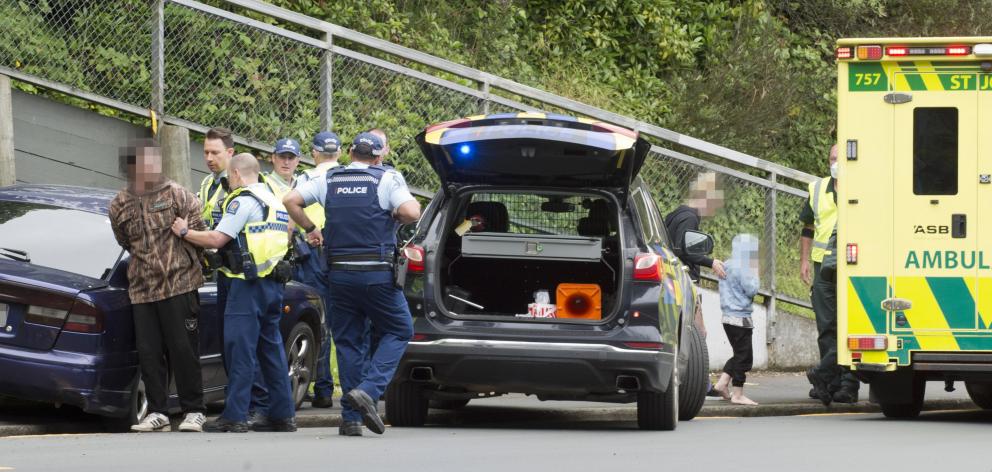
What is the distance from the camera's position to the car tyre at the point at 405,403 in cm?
1067

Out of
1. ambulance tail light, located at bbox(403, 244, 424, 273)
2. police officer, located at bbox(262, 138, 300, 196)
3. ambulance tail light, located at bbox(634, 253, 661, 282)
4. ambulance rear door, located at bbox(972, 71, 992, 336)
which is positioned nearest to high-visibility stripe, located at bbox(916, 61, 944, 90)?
ambulance rear door, located at bbox(972, 71, 992, 336)

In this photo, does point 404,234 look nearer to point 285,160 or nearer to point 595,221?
point 285,160

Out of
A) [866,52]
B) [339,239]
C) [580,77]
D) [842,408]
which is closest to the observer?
[339,239]

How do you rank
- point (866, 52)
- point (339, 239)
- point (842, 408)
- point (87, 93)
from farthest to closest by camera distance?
1. point (87, 93)
2. point (842, 408)
3. point (866, 52)
4. point (339, 239)

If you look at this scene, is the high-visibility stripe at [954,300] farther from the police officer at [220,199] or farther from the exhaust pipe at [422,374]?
the police officer at [220,199]

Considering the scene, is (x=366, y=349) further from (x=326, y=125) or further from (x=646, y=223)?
(x=326, y=125)

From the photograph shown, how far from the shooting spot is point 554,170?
10492 millimetres

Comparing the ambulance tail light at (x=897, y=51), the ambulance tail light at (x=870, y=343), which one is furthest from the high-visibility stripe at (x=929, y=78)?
the ambulance tail light at (x=870, y=343)

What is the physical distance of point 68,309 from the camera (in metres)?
9.23

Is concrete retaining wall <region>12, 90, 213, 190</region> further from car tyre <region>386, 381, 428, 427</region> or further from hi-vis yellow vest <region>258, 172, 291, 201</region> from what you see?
car tyre <region>386, 381, 428, 427</region>

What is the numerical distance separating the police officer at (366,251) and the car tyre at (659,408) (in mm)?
1722

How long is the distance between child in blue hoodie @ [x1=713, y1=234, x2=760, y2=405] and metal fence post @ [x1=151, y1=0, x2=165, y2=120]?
5.15 metres

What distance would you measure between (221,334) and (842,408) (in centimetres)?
574

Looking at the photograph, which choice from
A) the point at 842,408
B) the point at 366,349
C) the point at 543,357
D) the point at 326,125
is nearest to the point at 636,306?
the point at 543,357
